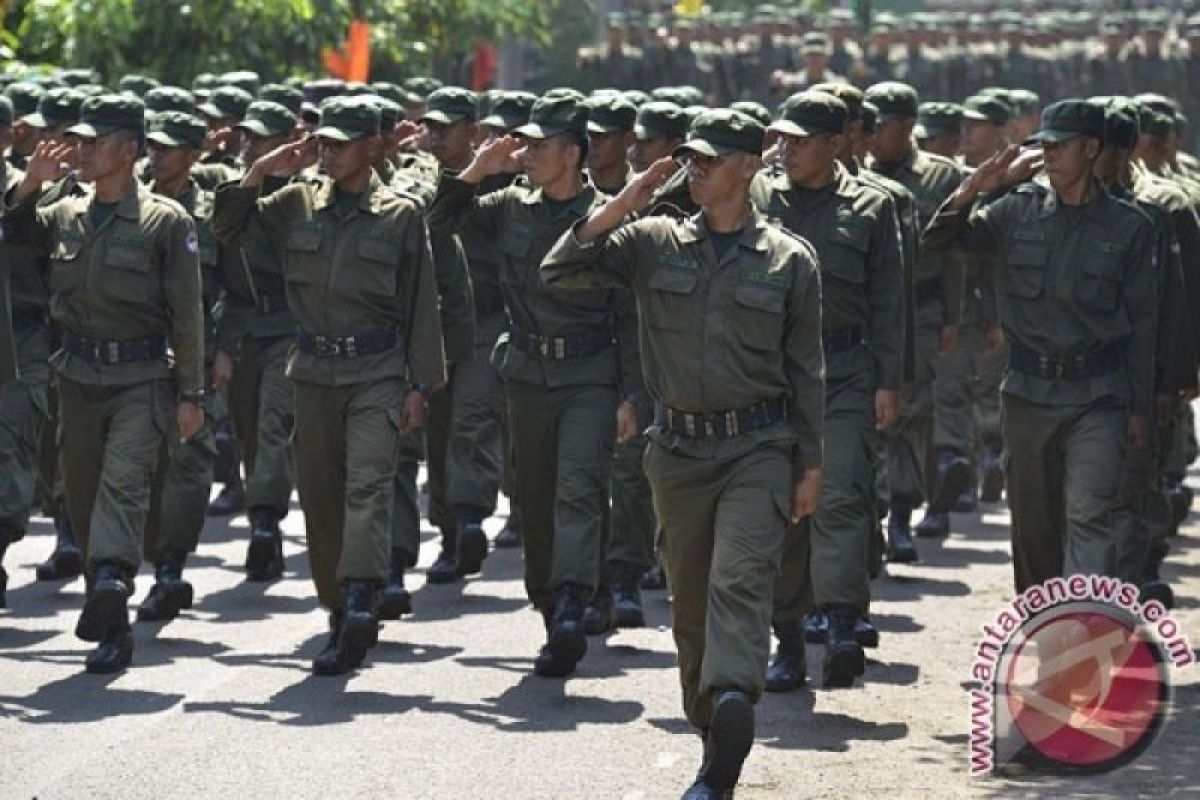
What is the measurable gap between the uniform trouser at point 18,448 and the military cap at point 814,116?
365 centimetres

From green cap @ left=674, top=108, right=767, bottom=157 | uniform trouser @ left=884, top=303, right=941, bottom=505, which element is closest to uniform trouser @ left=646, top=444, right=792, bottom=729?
green cap @ left=674, top=108, right=767, bottom=157

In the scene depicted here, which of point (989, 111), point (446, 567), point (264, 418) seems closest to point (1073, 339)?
point (446, 567)

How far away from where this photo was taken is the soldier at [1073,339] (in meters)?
11.1

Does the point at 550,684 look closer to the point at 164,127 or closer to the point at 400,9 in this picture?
the point at 164,127

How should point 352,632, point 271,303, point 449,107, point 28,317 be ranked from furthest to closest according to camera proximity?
point 449,107, point 271,303, point 28,317, point 352,632

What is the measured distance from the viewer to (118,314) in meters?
12.1

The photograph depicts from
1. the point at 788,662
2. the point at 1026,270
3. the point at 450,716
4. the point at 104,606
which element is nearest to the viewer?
the point at 450,716

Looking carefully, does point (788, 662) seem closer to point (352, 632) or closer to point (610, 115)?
point (352, 632)

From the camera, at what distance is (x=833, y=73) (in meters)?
35.2

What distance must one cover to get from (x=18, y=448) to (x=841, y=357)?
373 centimetres

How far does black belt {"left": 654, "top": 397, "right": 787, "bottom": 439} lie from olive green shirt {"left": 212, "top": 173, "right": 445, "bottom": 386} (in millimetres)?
2317

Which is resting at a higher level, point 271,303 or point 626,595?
point 271,303

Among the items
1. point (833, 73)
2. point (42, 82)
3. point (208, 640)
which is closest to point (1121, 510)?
point (208, 640)

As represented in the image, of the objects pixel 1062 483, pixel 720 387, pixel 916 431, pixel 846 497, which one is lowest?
pixel 916 431
